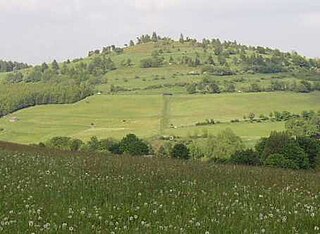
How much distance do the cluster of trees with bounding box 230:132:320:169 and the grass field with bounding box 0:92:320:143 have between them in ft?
246

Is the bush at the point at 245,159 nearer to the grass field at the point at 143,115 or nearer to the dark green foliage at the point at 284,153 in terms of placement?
the dark green foliage at the point at 284,153

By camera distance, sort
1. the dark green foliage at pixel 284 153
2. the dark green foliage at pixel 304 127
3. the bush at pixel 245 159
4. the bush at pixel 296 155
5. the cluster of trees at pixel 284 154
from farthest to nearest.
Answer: the dark green foliage at pixel 304 127, the bush at pixel 296 155, the bush at pixel 245 159, the cluster of trees at pixel 284 154, the dark green foliage at pixel 284 153

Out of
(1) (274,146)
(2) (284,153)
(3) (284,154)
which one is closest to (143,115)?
(1) (274,146)

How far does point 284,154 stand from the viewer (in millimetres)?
53906

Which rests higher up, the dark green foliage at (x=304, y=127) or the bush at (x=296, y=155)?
the bush at (x=296, y=155)

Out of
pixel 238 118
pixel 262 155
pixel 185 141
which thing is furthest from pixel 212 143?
pixel 238 118

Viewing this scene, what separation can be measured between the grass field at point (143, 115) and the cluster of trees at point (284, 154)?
74.9 meters

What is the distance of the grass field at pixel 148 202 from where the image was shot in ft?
32.3

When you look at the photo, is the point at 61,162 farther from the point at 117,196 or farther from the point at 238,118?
the point at 238,118

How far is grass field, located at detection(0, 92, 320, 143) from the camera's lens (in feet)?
490

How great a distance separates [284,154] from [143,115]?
121906 millimetres

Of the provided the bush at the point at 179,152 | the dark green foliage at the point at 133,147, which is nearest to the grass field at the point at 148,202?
the bush at the point at 179,152

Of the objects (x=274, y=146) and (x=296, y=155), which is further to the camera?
(x=274, y=146)

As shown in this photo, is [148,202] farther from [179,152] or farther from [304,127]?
[304,127]
